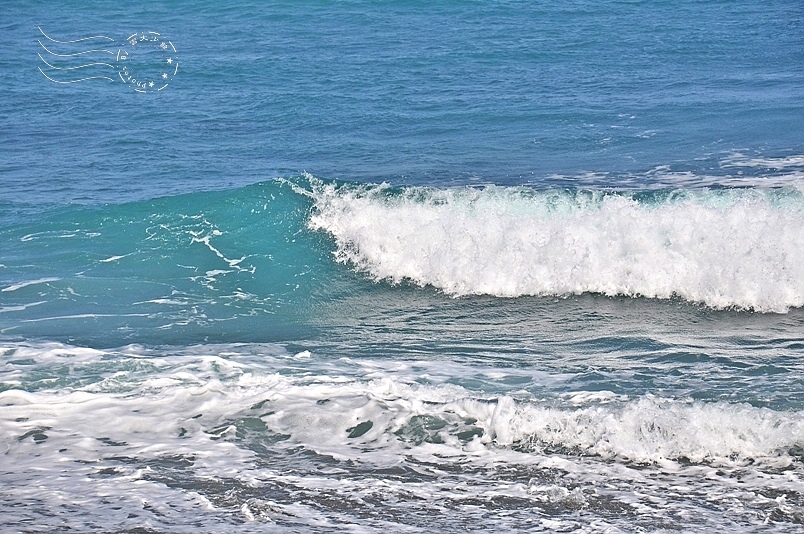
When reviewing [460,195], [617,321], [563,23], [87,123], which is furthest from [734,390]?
[563,23]

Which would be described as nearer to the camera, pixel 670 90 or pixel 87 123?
pixel 87 123

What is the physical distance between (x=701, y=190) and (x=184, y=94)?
10480 millimetres

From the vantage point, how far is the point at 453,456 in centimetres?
664

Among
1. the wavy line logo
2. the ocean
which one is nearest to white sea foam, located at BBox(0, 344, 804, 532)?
the ocean

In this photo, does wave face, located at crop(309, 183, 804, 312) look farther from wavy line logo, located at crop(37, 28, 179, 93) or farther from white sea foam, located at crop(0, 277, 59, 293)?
wavy line logo, located at crop(37, 28, 179, 93)

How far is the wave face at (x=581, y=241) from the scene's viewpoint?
33.8 feet

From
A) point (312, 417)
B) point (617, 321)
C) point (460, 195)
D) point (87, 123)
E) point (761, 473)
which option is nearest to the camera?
point (761, 473)

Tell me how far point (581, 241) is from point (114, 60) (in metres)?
14.2

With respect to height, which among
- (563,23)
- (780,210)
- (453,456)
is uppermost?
(563,23)

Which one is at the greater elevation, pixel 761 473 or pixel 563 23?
pixel 563 23

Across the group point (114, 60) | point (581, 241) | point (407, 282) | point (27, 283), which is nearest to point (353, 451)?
point (407, 282)

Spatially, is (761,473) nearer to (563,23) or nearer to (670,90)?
(670,90)

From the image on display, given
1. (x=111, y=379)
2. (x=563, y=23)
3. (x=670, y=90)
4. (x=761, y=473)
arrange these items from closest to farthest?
(x=761, y=473), (x=111, y=379), (x=670, y=90), (x=563, y=23)

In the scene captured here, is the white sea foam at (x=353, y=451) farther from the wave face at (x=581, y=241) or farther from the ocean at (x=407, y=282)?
the wave face at (x=581, y=241)
